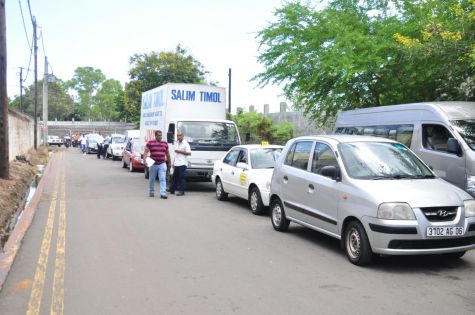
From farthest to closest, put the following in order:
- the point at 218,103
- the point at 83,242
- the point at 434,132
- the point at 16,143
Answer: the point at 16,143 < the point at 218,103 < the point at 434,132 < the point at 83,242

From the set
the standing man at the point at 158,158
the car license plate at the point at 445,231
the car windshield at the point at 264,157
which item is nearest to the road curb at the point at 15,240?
the standing man at the point at 158,158

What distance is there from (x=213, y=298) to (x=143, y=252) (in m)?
2.28

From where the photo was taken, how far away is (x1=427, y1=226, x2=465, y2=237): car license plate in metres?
6.03

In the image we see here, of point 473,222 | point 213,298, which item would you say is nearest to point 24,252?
point 213,298

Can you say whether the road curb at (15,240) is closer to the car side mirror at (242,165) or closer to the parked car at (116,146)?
the car side mirror at (242,165)

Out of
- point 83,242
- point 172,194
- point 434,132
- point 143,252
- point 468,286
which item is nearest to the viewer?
point 468,286

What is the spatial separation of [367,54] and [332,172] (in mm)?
7552

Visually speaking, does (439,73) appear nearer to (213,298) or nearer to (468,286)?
(468,286)

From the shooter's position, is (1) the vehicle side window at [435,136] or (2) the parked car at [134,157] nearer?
(1) the vehicle side window at [435,136]

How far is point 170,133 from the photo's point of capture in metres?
15.1

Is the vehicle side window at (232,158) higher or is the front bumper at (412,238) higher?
the vehicle side window at (232,158)

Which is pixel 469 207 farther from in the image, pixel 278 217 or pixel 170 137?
pixel 170 137

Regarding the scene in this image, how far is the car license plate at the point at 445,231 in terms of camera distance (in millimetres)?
6031

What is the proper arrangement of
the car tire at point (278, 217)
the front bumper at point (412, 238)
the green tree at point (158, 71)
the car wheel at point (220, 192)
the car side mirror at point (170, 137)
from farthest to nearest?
the green tree at point (158, 71) → the car side mirror at point (170, 137) → the car wheel at point (220, 192) → the car tire at point (278, 217) → the front bumper at point (412, 238)
